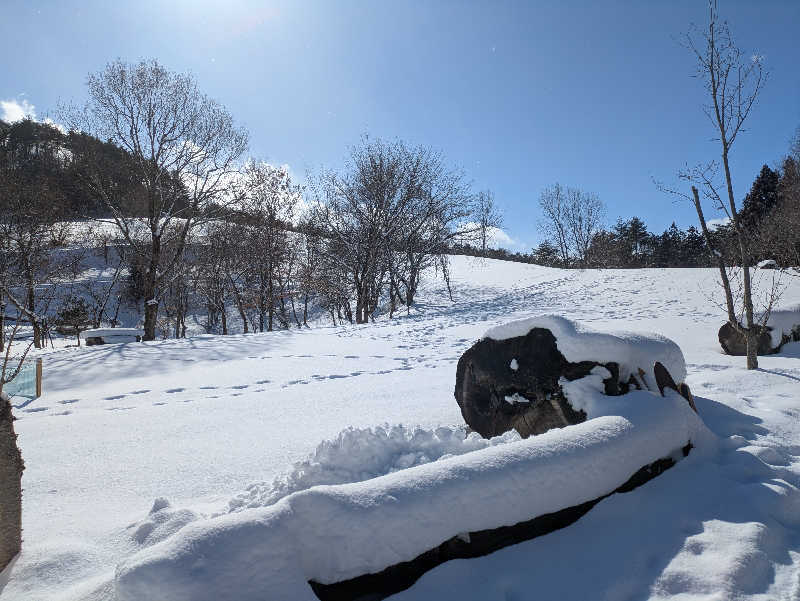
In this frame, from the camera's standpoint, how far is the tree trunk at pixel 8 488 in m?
1.99

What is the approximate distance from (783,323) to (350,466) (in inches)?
295

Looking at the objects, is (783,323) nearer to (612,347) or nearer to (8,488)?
A: (612,347)

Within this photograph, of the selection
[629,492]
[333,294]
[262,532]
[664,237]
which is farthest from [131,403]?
[664,237]

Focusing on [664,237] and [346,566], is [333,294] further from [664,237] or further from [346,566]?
[664,237]

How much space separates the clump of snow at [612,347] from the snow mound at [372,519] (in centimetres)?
89

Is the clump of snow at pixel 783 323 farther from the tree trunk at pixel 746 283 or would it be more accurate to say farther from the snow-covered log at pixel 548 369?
the snow-covered log at pixel 548 369

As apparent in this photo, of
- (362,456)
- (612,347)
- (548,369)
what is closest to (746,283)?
(612,347)

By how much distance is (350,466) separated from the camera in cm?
285

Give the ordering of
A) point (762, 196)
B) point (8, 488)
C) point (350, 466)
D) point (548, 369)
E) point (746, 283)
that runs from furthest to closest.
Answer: point (762, 196) < point (746, 283) < point (548, 369) < point (350, 466) < point (8, 488)

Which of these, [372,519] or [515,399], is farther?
[515,399]

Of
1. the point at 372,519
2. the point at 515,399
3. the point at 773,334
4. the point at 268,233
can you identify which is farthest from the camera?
the point at 268,233

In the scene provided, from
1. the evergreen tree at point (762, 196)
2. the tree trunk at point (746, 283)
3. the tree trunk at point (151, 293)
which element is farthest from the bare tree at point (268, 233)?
the evergreen tree at point (762, 196)

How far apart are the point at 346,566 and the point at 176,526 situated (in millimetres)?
1208

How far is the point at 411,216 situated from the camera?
62.0 feet
